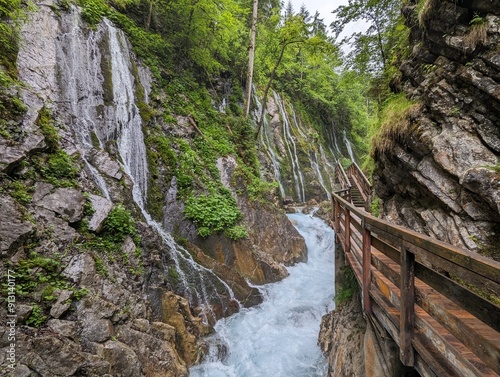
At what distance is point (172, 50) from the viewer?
44.9 feet

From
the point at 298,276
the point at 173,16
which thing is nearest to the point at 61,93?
the point at 173,16

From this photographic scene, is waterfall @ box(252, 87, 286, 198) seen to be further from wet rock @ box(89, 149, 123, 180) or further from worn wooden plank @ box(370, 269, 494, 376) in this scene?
worn wooden plank @ box(370, 269, 494, 376)

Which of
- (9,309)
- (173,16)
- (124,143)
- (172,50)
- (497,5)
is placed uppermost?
(173,16)

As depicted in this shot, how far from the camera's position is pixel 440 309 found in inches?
80.7

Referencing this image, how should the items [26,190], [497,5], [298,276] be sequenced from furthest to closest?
[298,276] < [26,190] < [497,5]

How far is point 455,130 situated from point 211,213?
22.0 feet

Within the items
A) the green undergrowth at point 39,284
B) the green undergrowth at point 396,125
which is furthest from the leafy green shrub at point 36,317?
the green undergrowth at point 396,125

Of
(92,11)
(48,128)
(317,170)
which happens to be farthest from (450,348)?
(317,170)

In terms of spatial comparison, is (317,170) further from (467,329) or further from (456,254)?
(456,254)

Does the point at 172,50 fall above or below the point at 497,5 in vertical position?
above

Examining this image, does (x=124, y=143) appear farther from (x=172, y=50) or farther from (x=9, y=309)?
(x=172, y=50)

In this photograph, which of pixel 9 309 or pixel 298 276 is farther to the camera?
pixel 298 276

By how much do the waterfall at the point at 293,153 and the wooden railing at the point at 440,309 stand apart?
1479cm

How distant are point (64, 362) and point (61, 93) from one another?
7.31 meters
